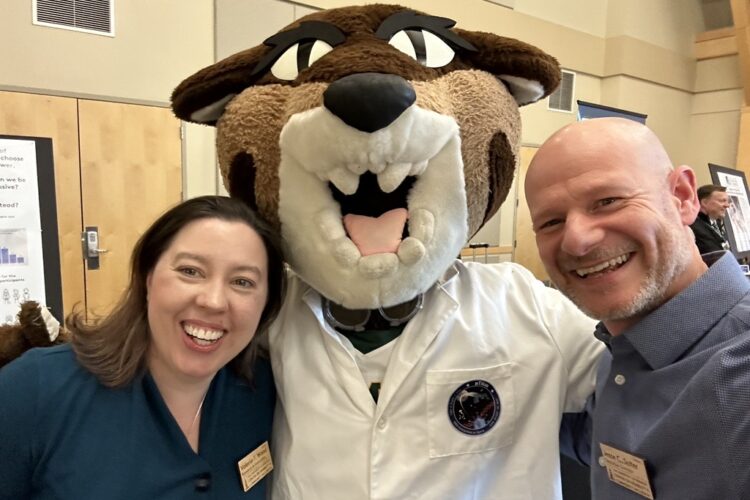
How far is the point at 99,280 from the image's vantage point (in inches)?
166

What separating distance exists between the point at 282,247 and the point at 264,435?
40 centimetres

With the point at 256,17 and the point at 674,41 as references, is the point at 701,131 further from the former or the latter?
the point at 256,17

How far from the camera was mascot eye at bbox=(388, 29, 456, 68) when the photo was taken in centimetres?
120

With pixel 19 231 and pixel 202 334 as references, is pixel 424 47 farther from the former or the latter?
pixel 19 231

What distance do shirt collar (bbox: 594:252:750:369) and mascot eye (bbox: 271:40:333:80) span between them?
790mm

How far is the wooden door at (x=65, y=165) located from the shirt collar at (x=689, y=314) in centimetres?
382

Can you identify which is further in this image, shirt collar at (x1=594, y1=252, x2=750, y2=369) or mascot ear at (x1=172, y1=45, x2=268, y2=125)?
mascot ear at (x1=172, y1=45, x2=268, y2=125)

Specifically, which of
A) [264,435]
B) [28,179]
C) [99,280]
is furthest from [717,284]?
[99,280]

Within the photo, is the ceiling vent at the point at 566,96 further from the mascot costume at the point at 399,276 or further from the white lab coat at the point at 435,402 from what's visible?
the white lab coat at the point at 435,402

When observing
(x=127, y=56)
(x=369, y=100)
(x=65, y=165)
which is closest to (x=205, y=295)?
(x=369, y=100)

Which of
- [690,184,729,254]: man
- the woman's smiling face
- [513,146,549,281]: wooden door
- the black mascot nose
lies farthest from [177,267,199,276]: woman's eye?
[513,146,549,281]: wooden door

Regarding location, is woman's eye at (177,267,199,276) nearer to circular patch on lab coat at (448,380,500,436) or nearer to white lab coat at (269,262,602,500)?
white lab coat at (269,262,602,500)

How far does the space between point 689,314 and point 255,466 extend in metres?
0.85

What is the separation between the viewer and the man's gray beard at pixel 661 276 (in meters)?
0.96
